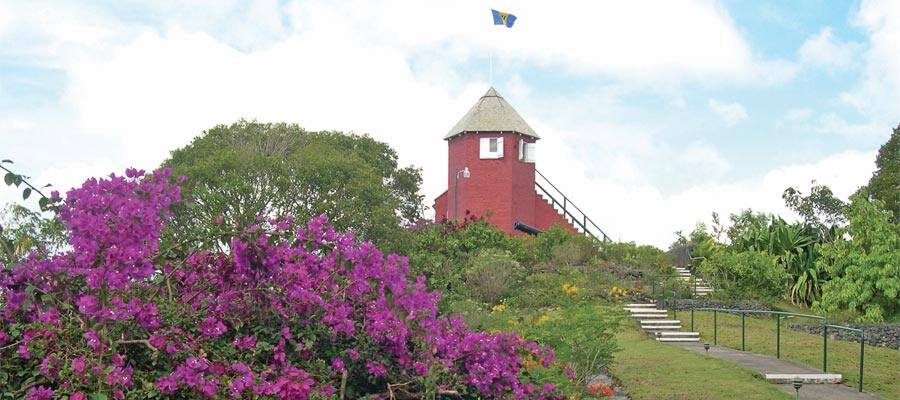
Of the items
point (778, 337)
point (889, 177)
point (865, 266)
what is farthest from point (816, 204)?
point (778, 337)

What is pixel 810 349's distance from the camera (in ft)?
53.3

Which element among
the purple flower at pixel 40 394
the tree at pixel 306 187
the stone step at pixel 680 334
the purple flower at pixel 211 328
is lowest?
the stone step at pixel 680 334

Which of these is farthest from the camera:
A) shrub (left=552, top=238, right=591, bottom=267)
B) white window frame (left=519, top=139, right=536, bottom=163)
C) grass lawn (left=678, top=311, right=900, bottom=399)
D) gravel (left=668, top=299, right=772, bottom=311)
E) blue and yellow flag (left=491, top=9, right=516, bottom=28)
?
white window frame (left=519, top=139, right=536, bottom=163)

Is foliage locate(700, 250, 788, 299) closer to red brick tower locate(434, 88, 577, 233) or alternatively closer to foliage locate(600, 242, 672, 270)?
foliage locate(600, 242, 672, 270)

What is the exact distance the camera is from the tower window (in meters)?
40.4

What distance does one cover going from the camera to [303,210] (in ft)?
98.2

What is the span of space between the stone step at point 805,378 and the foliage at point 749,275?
53.7 feet

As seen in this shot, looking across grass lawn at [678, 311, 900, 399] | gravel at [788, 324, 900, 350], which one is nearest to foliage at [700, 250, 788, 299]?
grass lawn at [678, 311, 900, 399]

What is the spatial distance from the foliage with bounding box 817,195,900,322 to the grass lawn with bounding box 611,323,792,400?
584 inches

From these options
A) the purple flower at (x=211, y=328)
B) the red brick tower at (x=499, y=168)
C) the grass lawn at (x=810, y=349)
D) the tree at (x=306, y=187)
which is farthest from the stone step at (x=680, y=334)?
the red brick tower at (x=499, y=168)

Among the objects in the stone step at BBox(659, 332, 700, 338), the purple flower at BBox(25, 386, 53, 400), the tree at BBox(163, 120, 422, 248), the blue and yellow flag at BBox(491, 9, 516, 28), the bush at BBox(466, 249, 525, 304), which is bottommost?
the stone step at BBox(659, 332, 700, 338)

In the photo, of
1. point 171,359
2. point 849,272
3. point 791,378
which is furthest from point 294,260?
point 849,272

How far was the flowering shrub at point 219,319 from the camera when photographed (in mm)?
4402

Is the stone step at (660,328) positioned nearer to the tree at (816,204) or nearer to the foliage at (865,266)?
the foliage at (865,266)
